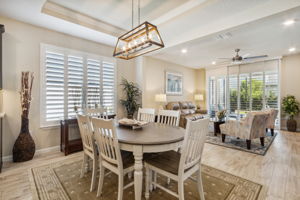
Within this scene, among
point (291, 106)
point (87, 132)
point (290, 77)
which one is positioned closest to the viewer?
point (87, 132)

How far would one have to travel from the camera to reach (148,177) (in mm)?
1751

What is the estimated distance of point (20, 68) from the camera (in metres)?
2.81

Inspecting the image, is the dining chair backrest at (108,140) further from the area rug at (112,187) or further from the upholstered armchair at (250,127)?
the upholstered armchair at (250,127)

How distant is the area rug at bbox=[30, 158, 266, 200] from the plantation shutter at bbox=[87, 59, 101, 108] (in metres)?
1.77

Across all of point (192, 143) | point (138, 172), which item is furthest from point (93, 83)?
point (192, 143)

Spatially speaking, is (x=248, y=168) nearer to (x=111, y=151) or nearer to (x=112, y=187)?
(x=112, y=187)

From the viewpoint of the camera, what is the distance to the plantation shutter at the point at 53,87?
3079mm

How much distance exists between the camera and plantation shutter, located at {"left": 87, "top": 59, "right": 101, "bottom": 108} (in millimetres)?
3688

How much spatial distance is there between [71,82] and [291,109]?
6.96m

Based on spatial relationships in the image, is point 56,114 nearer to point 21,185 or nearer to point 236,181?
point 21,185

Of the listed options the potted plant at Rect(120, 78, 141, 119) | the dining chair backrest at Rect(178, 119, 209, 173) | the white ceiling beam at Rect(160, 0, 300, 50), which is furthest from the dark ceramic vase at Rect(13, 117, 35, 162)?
the white ceiling beam at Rect(160, 0, 300, 50)

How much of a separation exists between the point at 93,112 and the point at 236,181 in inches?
103

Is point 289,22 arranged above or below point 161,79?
above

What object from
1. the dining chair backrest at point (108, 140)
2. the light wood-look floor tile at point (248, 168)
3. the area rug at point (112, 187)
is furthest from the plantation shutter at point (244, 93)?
the dining chair backrest at point (108, 140)
